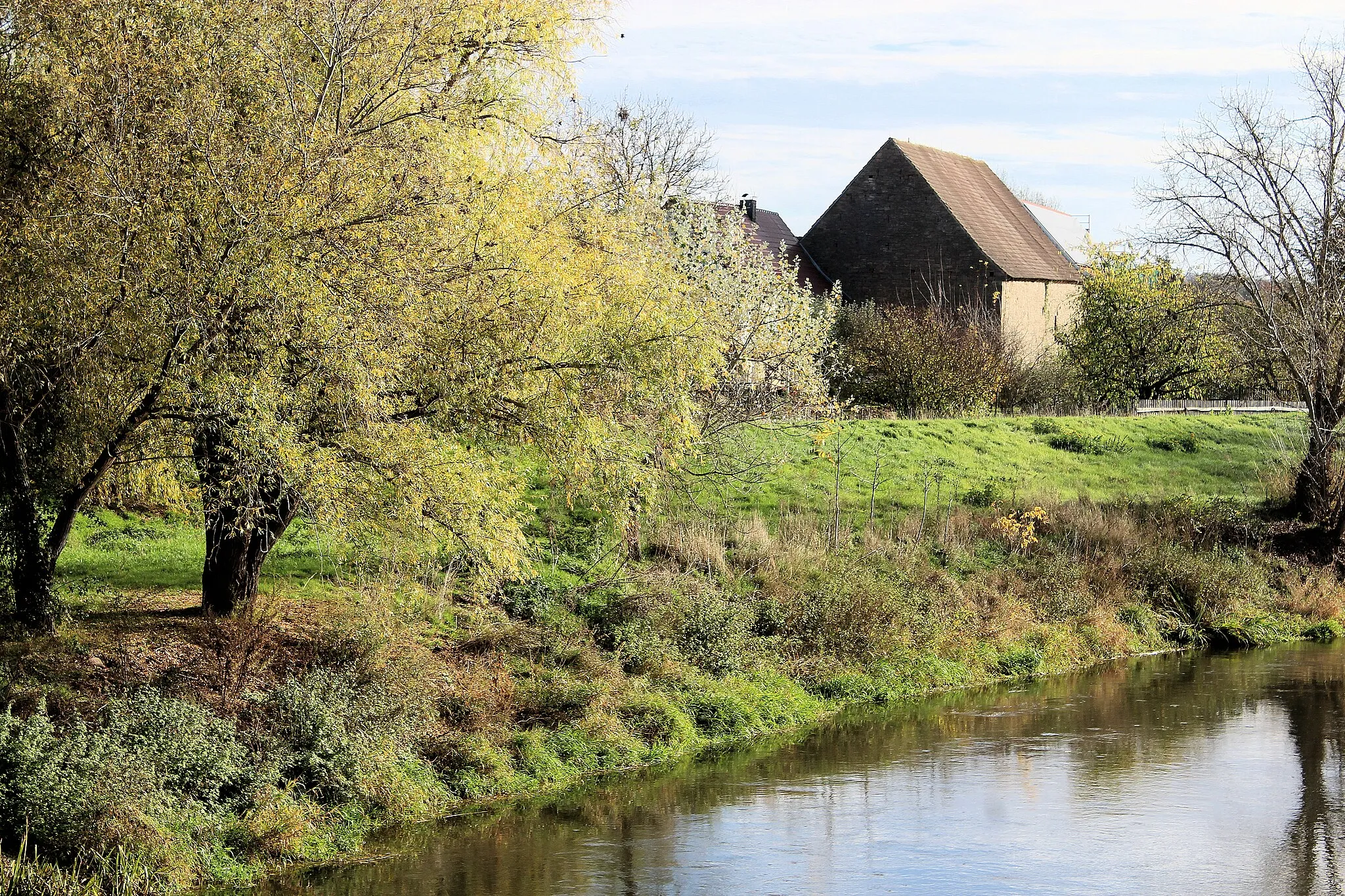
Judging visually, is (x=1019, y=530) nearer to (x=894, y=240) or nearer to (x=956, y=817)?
(x=956, y=817)

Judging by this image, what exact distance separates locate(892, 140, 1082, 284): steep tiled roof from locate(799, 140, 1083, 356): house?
7 centimetres

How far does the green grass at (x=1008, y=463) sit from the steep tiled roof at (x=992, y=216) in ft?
44.0

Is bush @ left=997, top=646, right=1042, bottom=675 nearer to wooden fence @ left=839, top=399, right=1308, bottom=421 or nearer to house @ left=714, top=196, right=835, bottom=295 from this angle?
wooden fence @ left=839, top=399, right=1308, bottom=421

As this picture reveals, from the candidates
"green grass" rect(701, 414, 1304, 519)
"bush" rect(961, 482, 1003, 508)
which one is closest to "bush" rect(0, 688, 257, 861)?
"green grass" rect(701, 414, 1304, 519)

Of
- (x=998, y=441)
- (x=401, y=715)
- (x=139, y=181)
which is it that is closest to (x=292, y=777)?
(x=401, y=715)

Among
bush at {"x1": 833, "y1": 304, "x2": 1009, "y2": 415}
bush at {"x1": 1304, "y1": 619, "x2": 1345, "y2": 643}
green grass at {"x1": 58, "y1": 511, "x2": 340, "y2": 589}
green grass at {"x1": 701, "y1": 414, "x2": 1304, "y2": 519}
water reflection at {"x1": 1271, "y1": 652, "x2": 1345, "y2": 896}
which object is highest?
bush at {"x1": 833, "y1": 304, "x2": 1009, "y2": 415}

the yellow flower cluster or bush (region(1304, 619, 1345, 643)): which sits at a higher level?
the yellow flower cluster

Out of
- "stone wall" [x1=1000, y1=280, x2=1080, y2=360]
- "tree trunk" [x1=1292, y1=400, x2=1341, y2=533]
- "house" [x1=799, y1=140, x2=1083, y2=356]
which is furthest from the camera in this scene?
"house" [x1=799, y1=140, x2=1083, y2=356]

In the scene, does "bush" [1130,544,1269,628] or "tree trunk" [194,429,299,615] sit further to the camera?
"bush" [1130,544,1269,628]

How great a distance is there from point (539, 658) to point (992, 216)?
38458 millimetres

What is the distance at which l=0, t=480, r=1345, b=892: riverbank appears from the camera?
11062 mm

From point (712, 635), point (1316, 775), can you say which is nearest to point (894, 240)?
point (712, 635)

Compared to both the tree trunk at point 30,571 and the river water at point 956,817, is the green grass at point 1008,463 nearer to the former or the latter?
the river water at point 956,817

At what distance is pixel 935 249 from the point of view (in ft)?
155
